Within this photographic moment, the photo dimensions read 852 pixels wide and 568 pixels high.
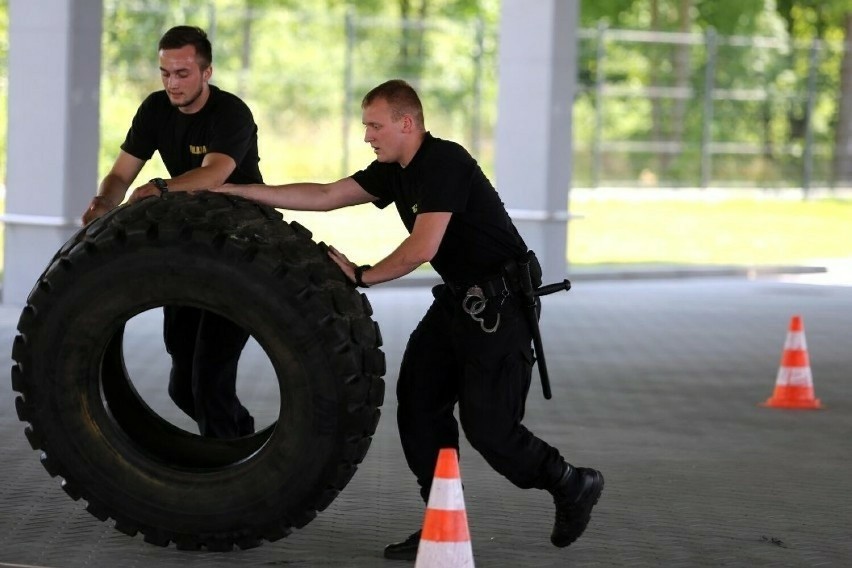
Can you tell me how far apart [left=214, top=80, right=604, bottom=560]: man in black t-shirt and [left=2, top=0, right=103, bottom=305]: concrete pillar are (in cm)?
782

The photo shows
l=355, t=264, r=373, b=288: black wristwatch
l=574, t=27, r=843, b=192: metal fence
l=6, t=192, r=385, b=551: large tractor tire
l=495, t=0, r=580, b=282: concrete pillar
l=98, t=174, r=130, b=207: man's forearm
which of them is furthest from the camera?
l=574, t=27, r=843, b=192: metal fence

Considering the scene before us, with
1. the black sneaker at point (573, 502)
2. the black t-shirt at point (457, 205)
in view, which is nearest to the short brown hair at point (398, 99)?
the black t-shirt at point (457, 205)

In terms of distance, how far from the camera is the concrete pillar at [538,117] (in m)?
16.2

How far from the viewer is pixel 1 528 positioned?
21.3 feet

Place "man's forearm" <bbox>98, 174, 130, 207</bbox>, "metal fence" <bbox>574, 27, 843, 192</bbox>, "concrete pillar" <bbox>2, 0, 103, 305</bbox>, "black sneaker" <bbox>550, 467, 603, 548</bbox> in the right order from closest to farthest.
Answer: "black sneaker" <bbox>550, 467, 603, 548</bbox>, "man's forearm" <bbox>98, 174, 130, 207</bbox>, "concrete pillar" <bbox>2, 0, 103, 305</bbox>, "metal fence" <bbox>574, 27, 843, 192</bbox>

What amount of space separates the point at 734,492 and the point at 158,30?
17.8 metres

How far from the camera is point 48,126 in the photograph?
1387 centimetres

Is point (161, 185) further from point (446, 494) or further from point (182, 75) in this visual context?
point (446, 494)

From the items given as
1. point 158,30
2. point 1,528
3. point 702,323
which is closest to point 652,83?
point 158,30

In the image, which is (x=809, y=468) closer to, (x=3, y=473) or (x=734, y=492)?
(x=734, y=492)

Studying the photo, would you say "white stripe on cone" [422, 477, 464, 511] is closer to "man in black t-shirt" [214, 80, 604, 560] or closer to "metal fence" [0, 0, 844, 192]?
"man in black t-shirt" [214, 80, 604, 560]

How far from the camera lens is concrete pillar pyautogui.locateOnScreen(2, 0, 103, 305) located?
13.8 metres

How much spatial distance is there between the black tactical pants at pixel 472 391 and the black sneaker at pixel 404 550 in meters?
0.23

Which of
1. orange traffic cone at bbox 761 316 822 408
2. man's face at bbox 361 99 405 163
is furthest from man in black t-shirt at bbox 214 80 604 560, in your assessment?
orange traffic cone at bbox 761 316 822 408
